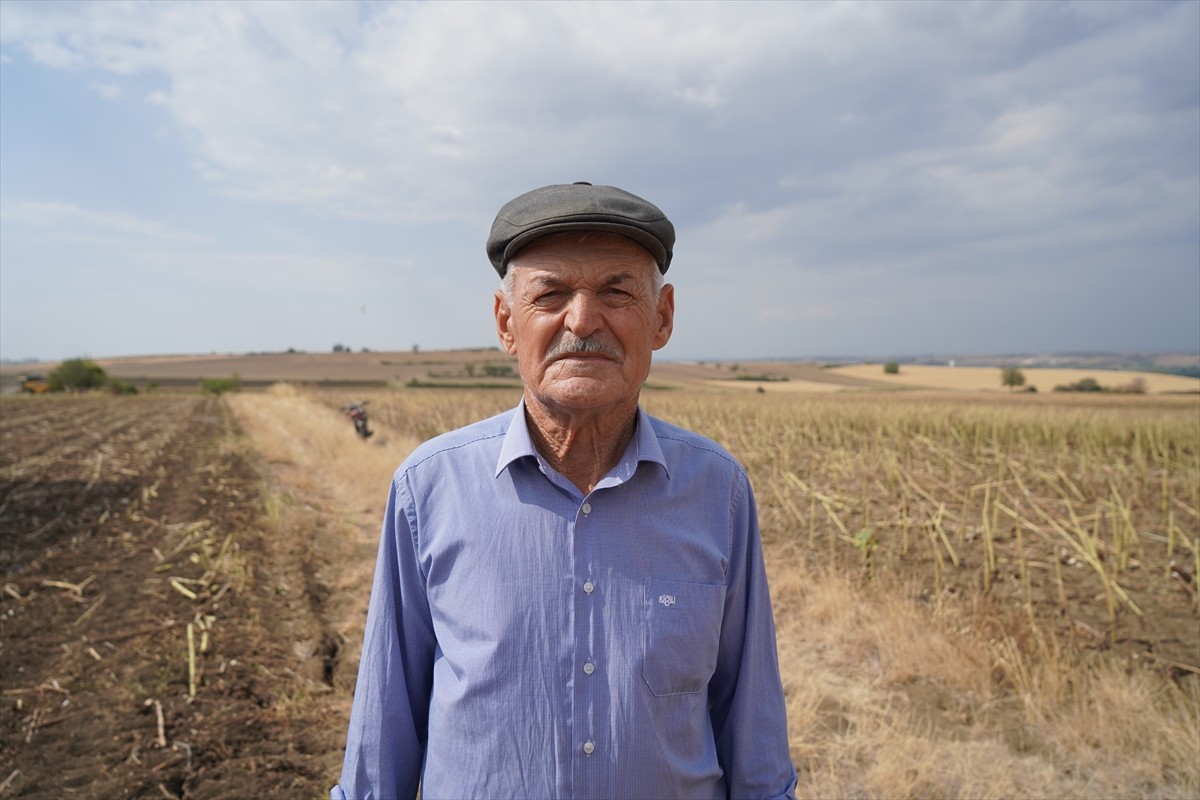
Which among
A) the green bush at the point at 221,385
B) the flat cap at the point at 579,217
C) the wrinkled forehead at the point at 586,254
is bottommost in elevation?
the green bush at the point at 221,385

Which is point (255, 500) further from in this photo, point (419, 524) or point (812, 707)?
point (419, 524)

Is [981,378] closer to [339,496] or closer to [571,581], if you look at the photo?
[339,496]

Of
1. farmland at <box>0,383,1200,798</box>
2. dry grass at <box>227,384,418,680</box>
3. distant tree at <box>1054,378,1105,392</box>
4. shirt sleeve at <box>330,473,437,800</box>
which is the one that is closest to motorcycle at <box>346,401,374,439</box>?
dry grass at <box>227,384,418,680</box>

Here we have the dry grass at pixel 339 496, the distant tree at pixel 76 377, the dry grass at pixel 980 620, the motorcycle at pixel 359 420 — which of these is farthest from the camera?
the distant tree at pixel 76 377

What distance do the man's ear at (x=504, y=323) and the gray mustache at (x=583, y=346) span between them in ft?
0.62

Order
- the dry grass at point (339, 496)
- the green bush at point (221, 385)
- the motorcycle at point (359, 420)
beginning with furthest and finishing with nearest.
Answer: the green bush at point (221, 385) → the motorcycle at point (359, 420) → the dry grass at point (339, 496)

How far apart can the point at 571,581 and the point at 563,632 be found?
104mm

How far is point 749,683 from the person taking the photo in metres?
1.56

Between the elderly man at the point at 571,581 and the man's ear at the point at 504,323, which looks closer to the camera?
the elderly man at the point at 571,581

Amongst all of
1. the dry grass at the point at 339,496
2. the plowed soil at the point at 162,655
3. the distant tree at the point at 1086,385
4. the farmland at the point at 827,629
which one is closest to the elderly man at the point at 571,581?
the farmland at the point at 827,629

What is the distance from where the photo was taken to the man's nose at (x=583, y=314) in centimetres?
138

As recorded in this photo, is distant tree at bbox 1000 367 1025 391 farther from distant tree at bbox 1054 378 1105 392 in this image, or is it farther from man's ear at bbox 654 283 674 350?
man's ear at bbox 654 283 674 350

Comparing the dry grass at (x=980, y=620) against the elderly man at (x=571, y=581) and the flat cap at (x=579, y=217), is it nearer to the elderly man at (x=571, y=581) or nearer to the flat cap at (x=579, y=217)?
the elderly man at (x=571, y=581)

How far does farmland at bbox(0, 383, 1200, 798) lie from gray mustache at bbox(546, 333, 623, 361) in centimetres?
274
